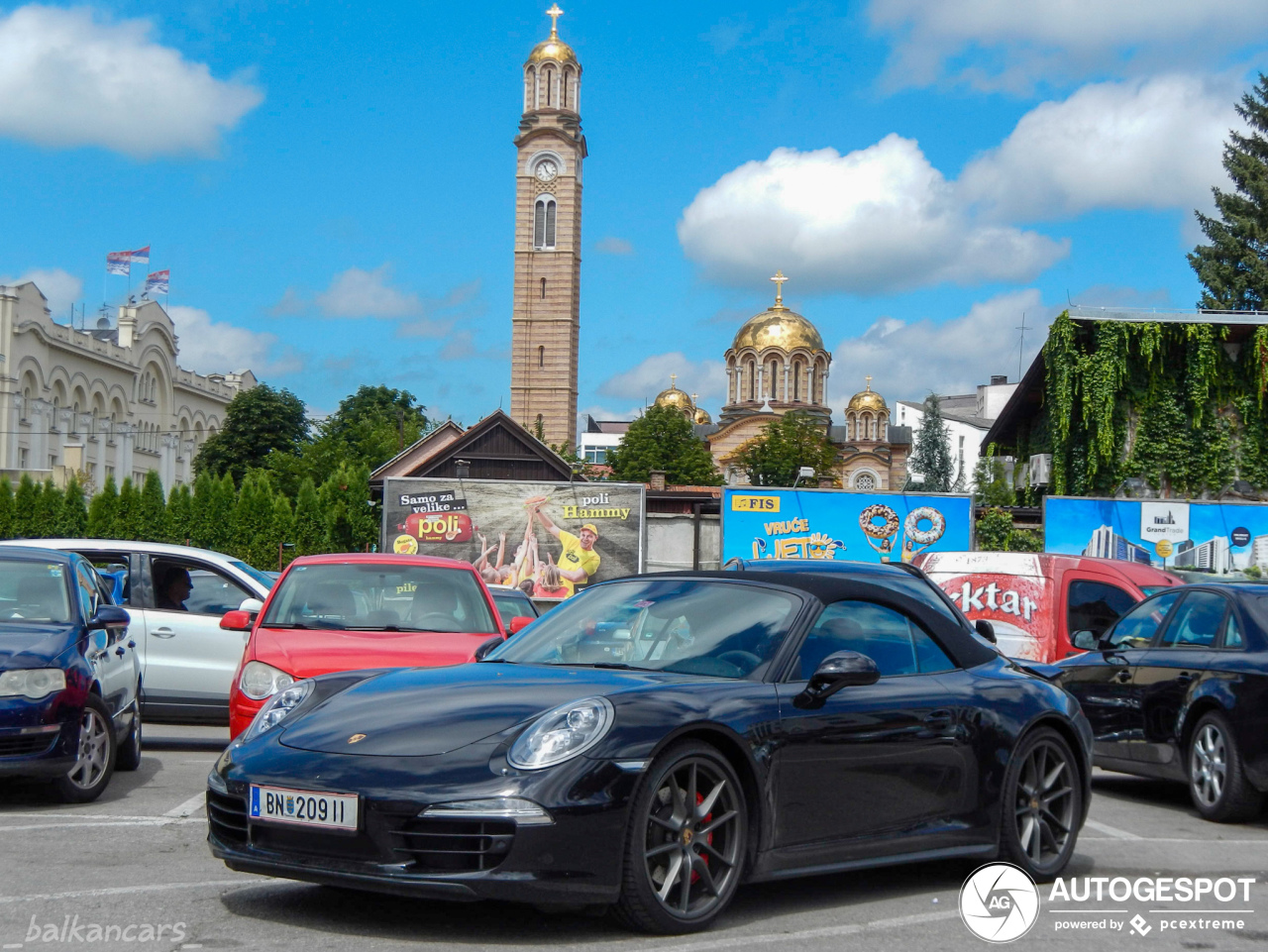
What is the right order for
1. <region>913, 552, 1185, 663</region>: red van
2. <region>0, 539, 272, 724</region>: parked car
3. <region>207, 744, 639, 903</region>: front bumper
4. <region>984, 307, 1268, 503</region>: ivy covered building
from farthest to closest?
<region>984, 307, 1268, 503</region>: ivy covered building → <region>913, 552, 1185, 663</region>: red van → <region>0, 539, 272, 724</region>: parked car → <region>207, 744, 639, 903</region>: front bumper

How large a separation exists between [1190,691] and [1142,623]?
1055 mm

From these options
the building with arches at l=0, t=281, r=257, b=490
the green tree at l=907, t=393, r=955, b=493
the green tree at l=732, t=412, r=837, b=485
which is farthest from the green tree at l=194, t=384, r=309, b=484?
the green tree at l=907, t=393, r=955, b=493

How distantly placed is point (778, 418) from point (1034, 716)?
106997 mm

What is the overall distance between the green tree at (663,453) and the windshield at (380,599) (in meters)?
82.8

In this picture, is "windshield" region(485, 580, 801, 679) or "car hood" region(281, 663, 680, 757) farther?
"windshield" region(485, 580, 801, 679)

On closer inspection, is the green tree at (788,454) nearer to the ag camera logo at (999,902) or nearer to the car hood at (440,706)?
the ag camera logo at (999,902)

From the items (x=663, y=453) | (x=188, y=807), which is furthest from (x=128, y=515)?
(x=663, y=453)

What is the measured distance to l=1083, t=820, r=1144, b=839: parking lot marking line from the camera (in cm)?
826

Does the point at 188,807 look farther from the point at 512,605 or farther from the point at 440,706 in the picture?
the point at 512,605

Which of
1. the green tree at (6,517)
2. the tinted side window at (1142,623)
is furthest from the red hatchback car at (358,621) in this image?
the green tree at (6,517)

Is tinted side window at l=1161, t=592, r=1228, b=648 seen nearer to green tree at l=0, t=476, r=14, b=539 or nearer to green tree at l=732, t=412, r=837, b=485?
green tree at l=0, t=476, r=14, b=539

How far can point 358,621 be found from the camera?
9.45 m

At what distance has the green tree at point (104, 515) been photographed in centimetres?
4453

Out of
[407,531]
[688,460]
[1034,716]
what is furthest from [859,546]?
[688,460]
